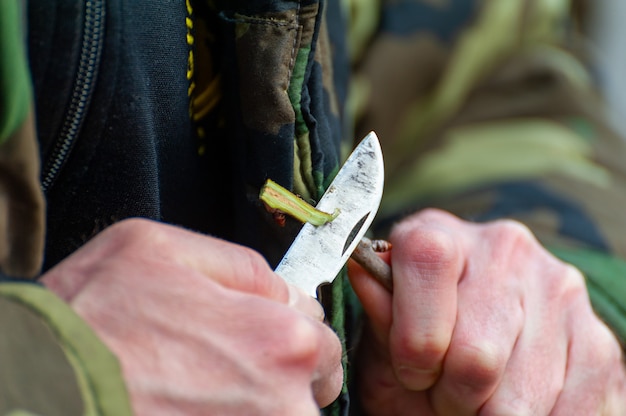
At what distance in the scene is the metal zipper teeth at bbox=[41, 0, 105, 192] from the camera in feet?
1.20

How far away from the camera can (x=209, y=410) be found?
0.31 meters

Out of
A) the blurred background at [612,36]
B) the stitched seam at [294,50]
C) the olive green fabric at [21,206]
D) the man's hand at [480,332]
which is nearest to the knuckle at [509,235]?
the man's hand at [480,332]

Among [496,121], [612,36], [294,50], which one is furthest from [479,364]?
[612,36]

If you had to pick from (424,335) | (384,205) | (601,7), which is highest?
(601,7)

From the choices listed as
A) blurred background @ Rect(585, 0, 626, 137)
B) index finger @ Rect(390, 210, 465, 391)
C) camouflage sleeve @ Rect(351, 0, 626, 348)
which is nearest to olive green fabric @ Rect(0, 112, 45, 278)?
index finger @ Rect(390, 210, 465, 391)

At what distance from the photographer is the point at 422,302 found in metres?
0.45

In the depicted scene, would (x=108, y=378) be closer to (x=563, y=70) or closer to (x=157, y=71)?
(x=157, y=71)

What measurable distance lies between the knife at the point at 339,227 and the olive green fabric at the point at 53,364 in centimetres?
13

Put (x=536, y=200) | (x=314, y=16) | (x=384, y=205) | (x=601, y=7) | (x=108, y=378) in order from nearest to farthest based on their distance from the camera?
(x=108, y=378), (x=314, y=16), (x=536, y=200), (x=384, y=205), (x=601, y=7)

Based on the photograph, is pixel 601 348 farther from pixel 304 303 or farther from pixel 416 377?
pixel 304 303

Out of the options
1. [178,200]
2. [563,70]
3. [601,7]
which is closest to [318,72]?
[178,200]

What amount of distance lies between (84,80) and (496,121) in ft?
2.38

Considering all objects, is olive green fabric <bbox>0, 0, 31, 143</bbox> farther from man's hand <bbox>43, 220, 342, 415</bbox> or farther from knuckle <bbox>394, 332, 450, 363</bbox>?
knuckle <bbox>394, 332, 450, 363</bbox>

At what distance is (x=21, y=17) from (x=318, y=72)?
182 millimetres
